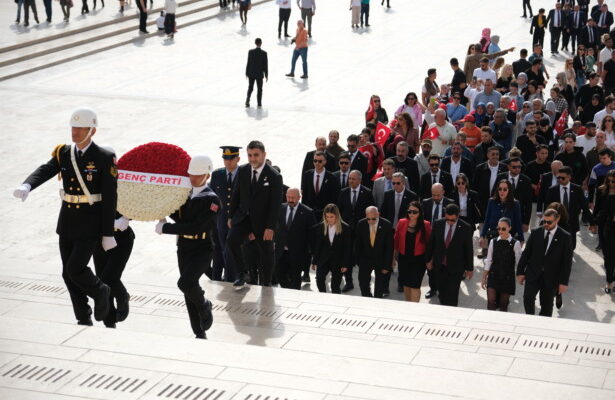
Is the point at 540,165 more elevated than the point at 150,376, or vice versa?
the point at 150,376

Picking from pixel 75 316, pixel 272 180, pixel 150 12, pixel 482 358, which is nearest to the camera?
pixel 482 358

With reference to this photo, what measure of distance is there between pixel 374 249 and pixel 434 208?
3.74 feet

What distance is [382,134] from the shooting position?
52.6ft

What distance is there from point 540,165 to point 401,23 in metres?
19.9

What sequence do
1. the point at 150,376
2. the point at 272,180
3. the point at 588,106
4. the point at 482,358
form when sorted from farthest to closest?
the point at 588,106 < the point at 272,180 < the point at 482,358 < the point at 150,376

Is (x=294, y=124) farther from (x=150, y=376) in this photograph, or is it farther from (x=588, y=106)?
(x=150, y=376)

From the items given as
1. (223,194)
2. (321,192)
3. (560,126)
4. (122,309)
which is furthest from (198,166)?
(560,126)

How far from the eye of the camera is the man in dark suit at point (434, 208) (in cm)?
1269

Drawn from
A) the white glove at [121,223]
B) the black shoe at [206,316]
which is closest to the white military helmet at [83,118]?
the white glove at [121,223]

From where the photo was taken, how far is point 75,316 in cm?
A: 938

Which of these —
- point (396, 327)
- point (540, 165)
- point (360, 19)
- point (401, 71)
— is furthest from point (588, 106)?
point (360, 19)

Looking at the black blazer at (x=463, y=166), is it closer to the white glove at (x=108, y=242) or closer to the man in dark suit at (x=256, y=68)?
the white glove at (x=108, y=242)

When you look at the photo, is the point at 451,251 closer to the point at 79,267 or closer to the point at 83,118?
the point at 79,267

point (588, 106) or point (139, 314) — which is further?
point (588, 106)
